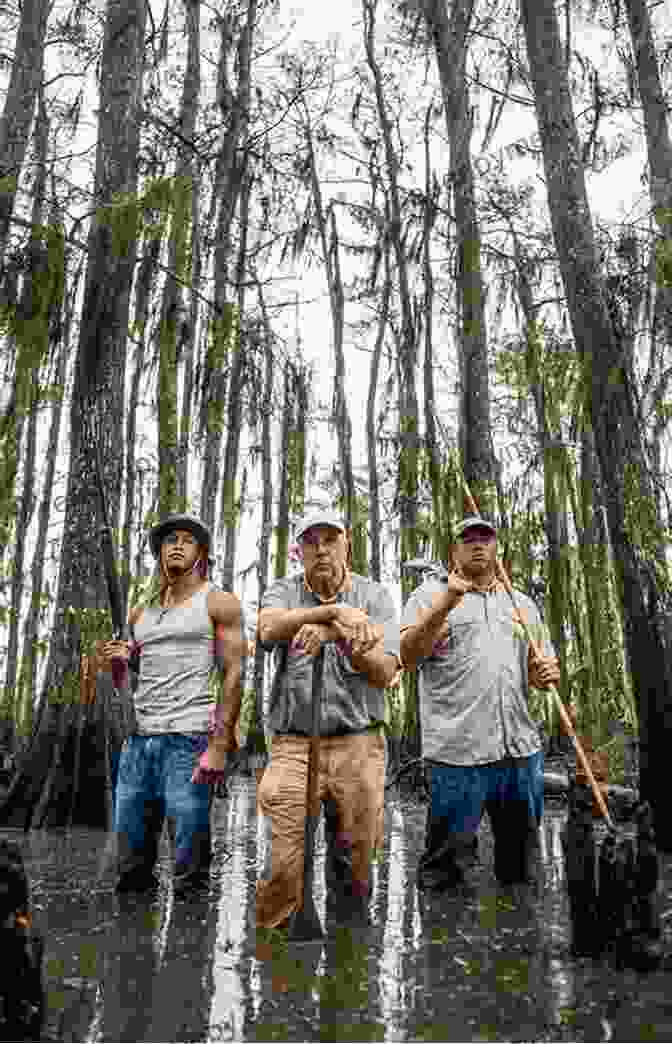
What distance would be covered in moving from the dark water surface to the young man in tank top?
0.26 meters

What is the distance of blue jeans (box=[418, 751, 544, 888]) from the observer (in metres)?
4.92

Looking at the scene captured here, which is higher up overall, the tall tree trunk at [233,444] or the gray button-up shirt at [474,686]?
the tall tree trunk at [233,444]

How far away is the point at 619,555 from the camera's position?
643 centimetres

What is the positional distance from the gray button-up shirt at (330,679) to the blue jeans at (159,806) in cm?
59

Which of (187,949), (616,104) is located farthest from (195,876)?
(616,104)

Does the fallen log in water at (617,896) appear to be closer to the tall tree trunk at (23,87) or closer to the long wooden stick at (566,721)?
the long wooden stick at (566,721)

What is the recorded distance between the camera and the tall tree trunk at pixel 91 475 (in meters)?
7.29

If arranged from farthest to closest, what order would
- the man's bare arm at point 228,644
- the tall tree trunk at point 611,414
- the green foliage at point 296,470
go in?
1. the green foliage at point 296,470
2. the tall tree trunk at point 611,414
3. the man's bare arm at point 228,644

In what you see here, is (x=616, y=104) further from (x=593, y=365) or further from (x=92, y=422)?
(x=92, y=422)

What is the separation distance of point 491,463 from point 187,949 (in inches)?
288

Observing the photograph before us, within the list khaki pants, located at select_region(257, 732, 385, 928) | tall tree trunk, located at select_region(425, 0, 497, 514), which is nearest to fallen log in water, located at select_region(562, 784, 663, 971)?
khaki pants, located at select_region(257, 732, 385, 928)

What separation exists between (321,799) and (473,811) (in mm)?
1075

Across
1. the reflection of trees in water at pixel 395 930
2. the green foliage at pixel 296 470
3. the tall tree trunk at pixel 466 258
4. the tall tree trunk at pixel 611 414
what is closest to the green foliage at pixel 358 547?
the green foliage at pixel 296 470

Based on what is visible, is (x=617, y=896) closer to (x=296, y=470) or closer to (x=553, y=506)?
(x=553, y=506)
